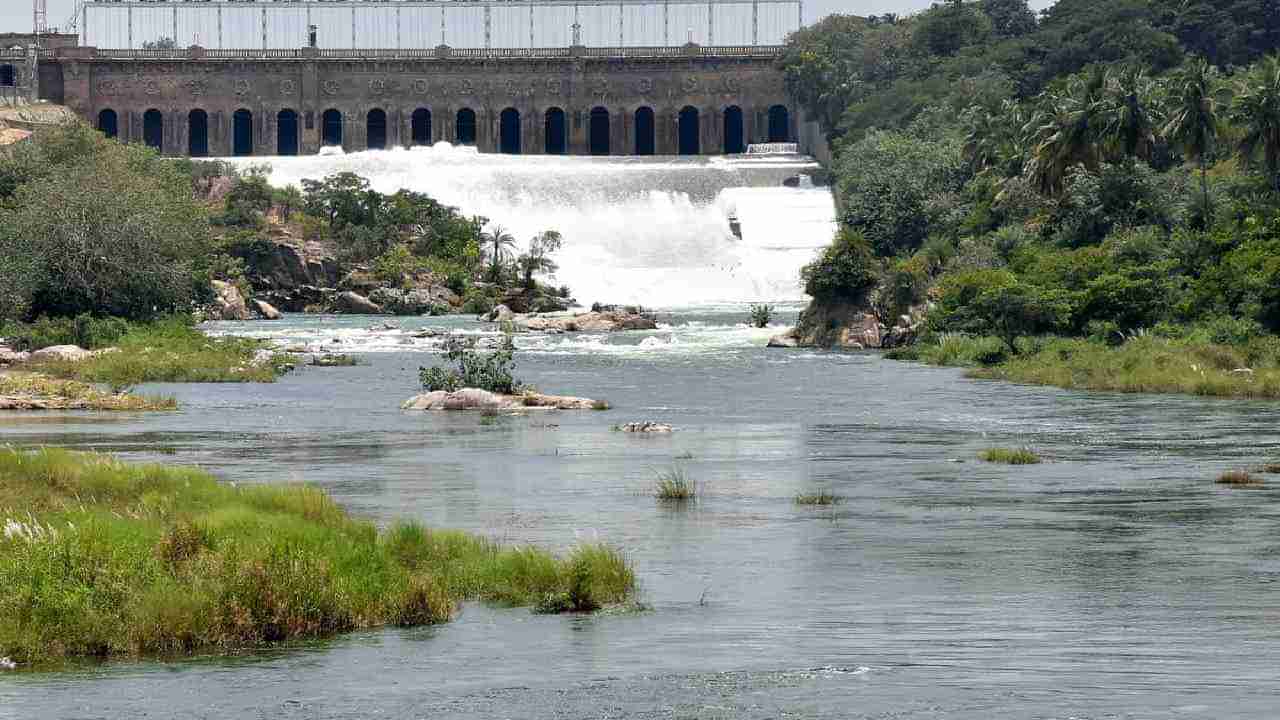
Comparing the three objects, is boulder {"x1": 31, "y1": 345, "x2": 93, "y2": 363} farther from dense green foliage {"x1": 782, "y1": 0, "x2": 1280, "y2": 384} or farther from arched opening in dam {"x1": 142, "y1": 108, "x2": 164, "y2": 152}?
arched opening in dam {"x1": 142, "y1": 108, "x2": 164, "y2": 152}

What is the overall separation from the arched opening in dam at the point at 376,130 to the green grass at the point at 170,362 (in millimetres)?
100920

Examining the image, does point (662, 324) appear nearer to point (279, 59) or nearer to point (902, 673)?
point (902, 673)

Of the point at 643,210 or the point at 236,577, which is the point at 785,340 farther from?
the point at 643,210

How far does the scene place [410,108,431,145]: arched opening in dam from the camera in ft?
556

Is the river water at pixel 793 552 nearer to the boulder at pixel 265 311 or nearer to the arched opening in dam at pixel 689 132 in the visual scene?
the boulder at pixel 265 311

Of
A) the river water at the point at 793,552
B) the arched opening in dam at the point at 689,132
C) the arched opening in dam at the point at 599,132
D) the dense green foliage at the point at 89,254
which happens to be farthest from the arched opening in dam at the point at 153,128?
the river water at the point at 793,552

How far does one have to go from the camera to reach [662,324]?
91.1m

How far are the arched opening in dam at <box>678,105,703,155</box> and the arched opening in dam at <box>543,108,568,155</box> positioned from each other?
967 cm

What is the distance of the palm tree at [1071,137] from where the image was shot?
8200 centimetres

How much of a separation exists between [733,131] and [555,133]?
14.6 meters

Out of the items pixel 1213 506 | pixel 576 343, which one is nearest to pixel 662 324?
pixel 576 343

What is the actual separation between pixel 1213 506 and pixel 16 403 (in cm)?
2971

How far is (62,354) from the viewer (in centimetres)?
6203

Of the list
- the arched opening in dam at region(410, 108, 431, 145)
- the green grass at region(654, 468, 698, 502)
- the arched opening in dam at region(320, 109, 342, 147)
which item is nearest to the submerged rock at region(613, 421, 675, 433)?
the green grass at region(654, 468, 698, 502)
